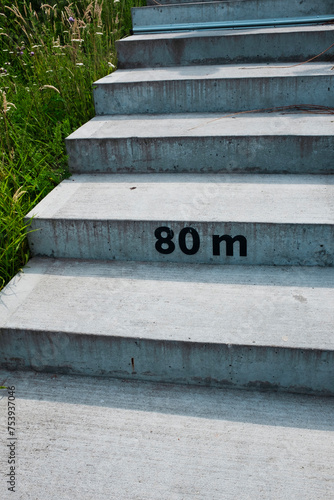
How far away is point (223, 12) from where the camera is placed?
425cm

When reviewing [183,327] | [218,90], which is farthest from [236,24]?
[183,327]

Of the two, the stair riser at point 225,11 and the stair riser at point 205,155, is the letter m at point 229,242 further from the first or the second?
the stair riser at point 225,11

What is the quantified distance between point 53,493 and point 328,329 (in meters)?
1.24

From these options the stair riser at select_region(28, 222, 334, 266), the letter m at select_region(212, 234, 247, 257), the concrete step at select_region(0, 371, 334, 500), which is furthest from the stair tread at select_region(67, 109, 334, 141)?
the concrete step at select_region(0, 371, 334, 500)

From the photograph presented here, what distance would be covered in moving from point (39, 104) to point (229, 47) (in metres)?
1.61

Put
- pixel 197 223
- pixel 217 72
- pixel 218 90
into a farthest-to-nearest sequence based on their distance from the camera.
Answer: pixel 217 72, pixel 218 90, pixel 197 223

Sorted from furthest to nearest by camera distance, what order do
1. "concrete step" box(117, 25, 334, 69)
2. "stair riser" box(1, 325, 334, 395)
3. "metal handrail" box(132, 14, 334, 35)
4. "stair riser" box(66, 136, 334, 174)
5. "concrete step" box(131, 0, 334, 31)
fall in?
"concrete step" box(131, 0, 334, 31), "metal handrail" box(132, 14, 334, 35), "concrete step" box(117, 25, 334, 69), "stair riser" box(66, 136, 334, 174), "stair riser" box(1, 325, 334, 395)

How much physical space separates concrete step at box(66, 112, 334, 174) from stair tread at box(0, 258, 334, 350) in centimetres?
79

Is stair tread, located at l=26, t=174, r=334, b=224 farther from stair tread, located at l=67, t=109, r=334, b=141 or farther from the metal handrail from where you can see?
the metal handrail

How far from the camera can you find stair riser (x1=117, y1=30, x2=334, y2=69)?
11.8 feet

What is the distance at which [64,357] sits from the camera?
2082mm

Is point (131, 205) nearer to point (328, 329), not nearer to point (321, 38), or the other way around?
point (328, 329)

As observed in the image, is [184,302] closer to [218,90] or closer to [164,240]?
[164,240]

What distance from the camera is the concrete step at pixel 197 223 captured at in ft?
7.63
